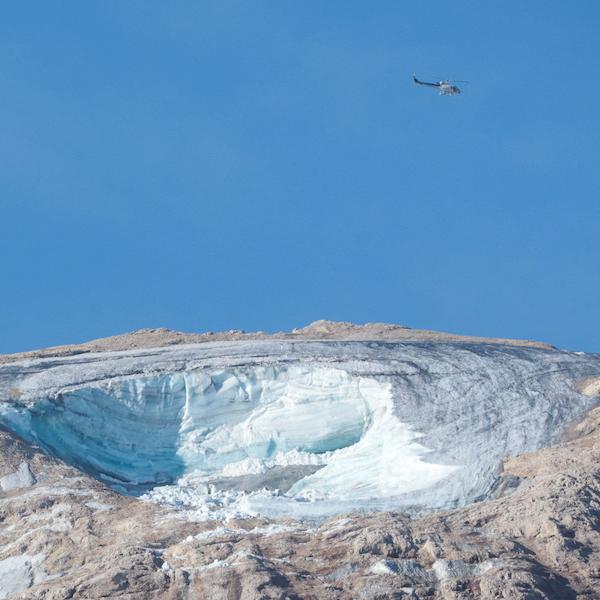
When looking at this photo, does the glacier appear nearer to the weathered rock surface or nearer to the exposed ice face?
the exposed ice face

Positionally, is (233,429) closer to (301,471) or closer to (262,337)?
(301,471)

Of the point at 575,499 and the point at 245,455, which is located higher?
the point at 245,455

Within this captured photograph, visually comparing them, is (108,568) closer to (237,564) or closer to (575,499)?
(237,564)

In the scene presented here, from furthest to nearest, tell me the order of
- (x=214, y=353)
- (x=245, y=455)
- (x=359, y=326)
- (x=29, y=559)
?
(x=359, y=326), (x=214, y=353), (x=245, y=455), (x=29, y=559)

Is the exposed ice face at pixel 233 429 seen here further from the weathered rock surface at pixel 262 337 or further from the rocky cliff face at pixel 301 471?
the weathered rock surface at pixel 262 337

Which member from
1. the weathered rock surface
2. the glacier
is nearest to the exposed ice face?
the glacier

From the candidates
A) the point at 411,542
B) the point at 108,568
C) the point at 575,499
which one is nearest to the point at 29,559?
the point at 108,568
